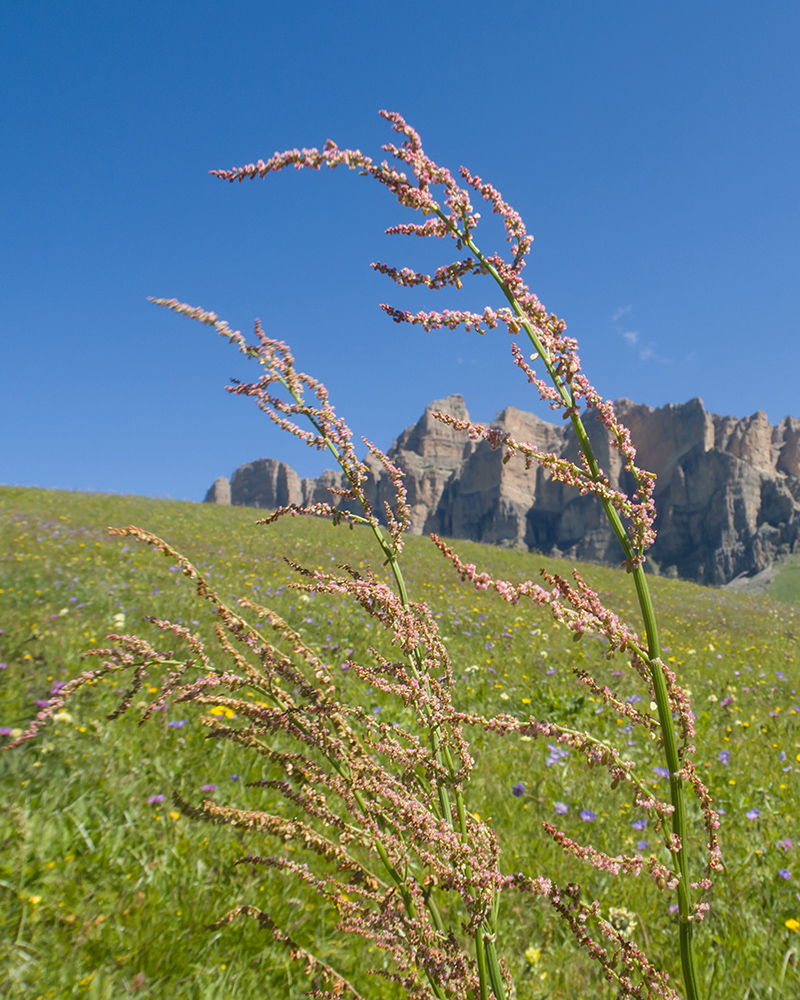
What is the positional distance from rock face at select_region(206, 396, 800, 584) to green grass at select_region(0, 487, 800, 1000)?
73.8m

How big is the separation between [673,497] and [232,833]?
12276 centimetres

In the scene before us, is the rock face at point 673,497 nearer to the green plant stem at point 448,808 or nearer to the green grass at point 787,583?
the green grass at point 787,583

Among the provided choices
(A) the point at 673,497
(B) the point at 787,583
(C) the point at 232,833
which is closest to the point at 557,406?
(C) the point at 232,833

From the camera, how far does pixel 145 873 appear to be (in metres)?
3.03

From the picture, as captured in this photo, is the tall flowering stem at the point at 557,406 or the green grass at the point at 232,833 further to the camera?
the green grass at the point at 232,833

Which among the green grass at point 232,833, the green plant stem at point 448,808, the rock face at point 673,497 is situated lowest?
the green grass at point 232,833

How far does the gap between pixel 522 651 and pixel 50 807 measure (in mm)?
6242

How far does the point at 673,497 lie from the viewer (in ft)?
367

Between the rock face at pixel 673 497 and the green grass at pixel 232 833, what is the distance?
7385 centimetres

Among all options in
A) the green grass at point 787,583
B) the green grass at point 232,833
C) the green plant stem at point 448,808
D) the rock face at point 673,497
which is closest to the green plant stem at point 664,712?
the green plant stem at point 448,808

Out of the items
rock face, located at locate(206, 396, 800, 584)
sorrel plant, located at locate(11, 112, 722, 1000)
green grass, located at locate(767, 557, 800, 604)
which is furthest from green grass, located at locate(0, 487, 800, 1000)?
green grass, located at locate(767, 557, 800, 604)

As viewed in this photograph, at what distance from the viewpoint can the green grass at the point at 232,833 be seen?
8.60 feet

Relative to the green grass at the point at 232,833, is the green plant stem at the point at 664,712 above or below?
above

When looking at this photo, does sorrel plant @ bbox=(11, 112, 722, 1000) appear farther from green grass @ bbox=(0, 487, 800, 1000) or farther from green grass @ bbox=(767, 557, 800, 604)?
green grass @ bbox=(767, 557, 800, 604)
